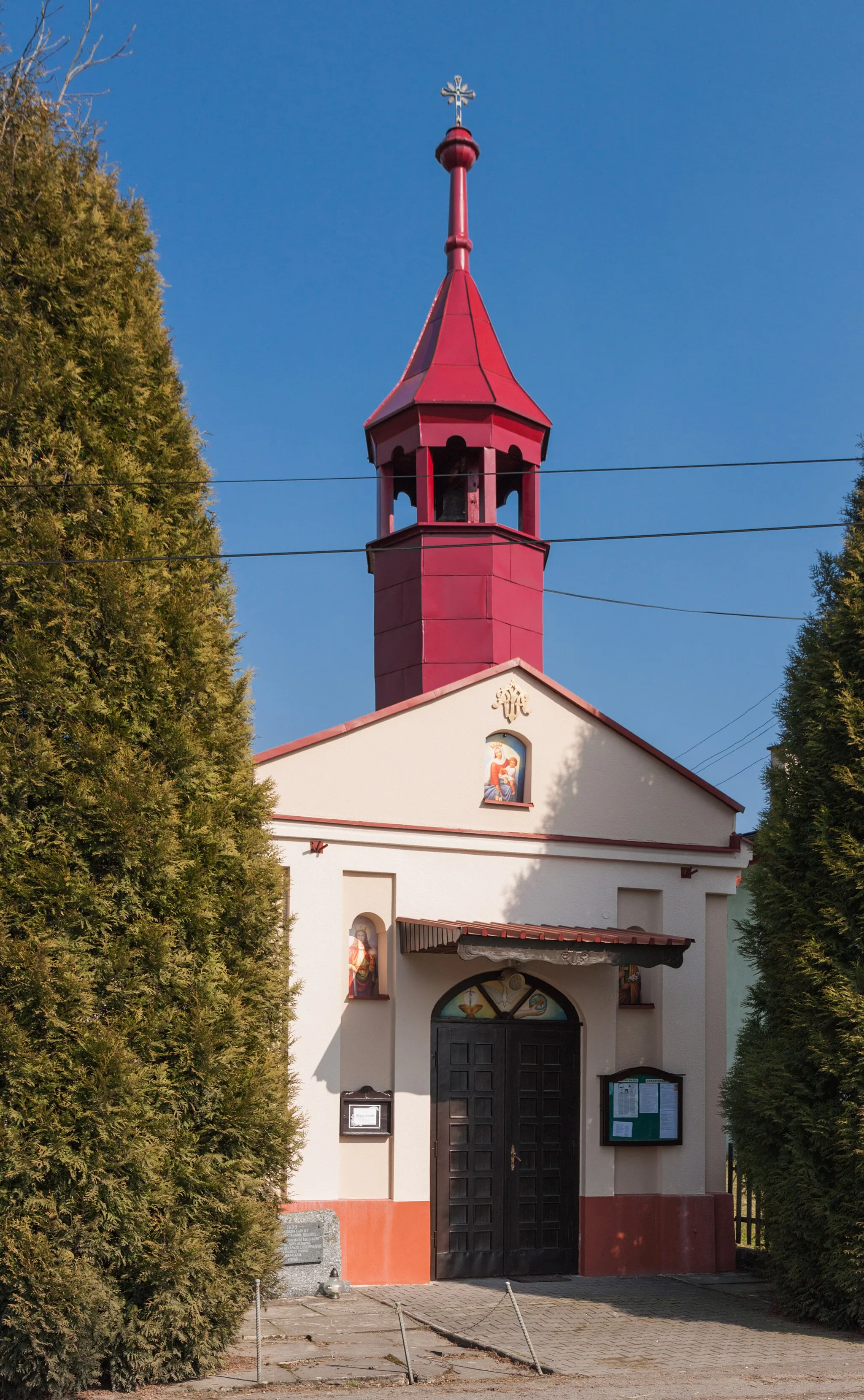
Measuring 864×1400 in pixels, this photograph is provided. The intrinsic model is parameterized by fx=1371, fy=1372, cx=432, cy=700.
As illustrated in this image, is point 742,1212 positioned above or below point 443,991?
below

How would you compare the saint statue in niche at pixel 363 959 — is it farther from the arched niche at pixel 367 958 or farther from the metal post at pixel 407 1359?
the metal post at pixel 407 1359

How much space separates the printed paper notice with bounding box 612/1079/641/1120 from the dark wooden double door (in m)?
0.39

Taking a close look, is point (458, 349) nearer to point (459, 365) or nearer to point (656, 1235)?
point (459, 365)

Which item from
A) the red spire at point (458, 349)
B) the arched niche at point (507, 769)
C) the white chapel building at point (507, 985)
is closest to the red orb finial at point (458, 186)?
the red spire at point (458, 349)

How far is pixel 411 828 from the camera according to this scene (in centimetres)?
1284

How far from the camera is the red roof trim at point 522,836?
12.5 m

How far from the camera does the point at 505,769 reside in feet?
44.2

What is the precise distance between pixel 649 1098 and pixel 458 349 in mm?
9295

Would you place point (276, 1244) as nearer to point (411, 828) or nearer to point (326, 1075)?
point (326, 1075)

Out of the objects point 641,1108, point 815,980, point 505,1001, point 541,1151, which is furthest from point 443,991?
point 815,980

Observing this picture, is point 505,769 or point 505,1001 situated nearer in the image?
point 505,1001

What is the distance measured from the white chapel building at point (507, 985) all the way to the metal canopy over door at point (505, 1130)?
0.07ft

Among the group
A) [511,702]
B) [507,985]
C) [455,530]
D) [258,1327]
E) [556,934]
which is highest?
[455,530]

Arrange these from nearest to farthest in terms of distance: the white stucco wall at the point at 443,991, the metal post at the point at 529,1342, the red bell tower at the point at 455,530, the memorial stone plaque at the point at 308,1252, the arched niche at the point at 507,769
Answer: the metal post at the point at 529,1342 < the memorial stone plaque at the point at 308,1252 < the white stucco wall at the point at 443,991 < the arched niche at the point at 507,769 < the red bell tower at the point at 455,530
